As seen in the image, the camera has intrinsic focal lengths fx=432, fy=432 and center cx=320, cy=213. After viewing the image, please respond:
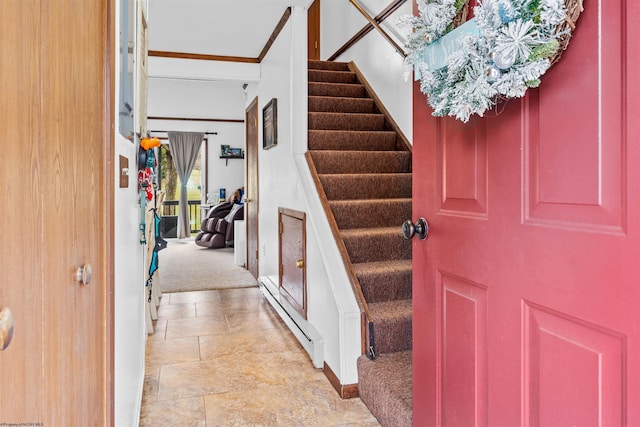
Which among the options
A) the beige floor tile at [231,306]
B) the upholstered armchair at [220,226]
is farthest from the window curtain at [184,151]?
the beige floor tile at [231,306]

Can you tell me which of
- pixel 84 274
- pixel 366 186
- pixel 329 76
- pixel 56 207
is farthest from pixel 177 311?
pixel 56 207

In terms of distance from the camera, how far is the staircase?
2092 mm

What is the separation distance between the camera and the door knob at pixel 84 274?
859 mm

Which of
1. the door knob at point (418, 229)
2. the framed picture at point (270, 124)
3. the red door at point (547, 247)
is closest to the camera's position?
the red door at point (547, 247)

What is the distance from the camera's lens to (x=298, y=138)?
318 centimetres

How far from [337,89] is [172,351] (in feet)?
9.03

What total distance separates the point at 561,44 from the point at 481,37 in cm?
16

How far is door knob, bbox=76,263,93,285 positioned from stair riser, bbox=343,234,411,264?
6.16 feet

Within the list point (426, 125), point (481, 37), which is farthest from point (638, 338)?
point (426, 125)

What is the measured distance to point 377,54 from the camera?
3.93 metres

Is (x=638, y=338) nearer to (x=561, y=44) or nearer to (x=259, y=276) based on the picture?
(x=561, y=44)

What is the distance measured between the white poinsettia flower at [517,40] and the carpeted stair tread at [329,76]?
3.60 meters

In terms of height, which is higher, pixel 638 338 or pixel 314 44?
pixel 314 44

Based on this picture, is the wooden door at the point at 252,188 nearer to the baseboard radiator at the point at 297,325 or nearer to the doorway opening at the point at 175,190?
the baseboard radiator at the point at 297,325
